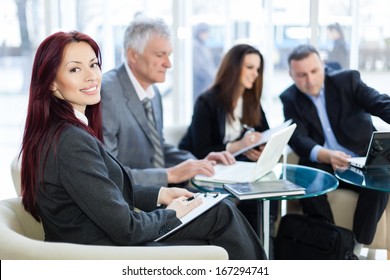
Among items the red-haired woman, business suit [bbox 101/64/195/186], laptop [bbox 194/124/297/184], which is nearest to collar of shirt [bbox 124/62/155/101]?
business suit [bbox 101/64/195/186]

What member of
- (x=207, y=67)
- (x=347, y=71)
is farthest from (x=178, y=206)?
(x=207, y=67)

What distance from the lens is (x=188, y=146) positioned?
3648mm

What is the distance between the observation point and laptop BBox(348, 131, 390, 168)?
9.12 ft

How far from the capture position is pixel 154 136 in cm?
319

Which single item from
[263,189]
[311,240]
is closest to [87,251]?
[263,189]

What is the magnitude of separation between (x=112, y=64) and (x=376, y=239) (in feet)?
10.5

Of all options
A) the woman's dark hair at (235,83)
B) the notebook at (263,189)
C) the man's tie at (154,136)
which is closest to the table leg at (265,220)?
the notebook at (263,189)

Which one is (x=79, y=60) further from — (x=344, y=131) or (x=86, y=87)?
(x=344, y=131)

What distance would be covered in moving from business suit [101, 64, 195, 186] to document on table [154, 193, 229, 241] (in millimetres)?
560

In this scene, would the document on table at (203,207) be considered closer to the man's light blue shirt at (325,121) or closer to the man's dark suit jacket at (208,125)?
the man's dark suit jacket at (208,125)

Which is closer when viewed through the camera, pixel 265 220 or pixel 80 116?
pixel 80 116

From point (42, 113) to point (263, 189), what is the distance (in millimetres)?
1026

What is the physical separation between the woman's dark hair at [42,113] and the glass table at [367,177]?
1410mm

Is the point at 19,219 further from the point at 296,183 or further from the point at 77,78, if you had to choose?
the point at 296,183
